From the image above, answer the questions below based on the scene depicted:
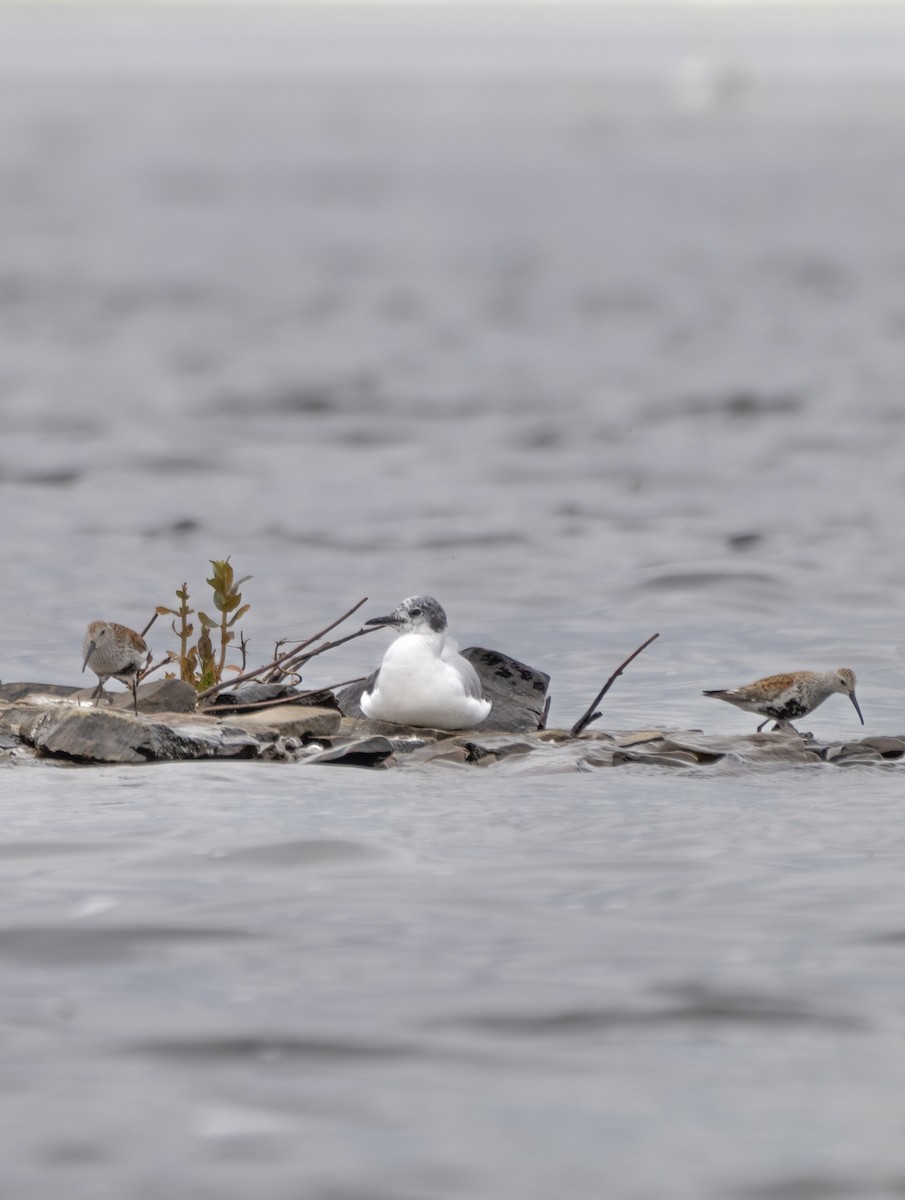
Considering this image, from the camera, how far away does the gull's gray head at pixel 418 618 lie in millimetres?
8625

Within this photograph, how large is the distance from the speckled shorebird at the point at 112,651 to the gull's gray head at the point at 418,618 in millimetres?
1161

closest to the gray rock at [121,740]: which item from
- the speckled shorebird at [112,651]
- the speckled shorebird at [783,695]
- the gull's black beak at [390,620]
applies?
the speckled shorebird at [112,651]

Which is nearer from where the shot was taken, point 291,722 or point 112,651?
point 291,722

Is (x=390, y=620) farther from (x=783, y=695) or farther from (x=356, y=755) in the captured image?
(x=783, y=695)

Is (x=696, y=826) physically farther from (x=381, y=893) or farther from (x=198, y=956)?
(x=198, y=956)

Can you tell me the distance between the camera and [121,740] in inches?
305

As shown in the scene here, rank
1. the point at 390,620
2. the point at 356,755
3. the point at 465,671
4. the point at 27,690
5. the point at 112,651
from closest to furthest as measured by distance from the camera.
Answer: the point at 356,755
the point at 112,651
the point at 465,671
the point at 390,620
the point at 27,690

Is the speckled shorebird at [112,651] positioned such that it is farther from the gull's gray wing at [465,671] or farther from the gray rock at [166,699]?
the gull's gray wing at [465,671]

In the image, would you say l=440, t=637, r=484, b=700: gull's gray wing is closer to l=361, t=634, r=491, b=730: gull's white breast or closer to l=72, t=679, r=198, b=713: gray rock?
l=361, t=634, r=491, b=730: gull's white breast

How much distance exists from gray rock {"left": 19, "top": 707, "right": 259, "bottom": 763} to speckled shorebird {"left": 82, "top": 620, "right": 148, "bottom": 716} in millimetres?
486

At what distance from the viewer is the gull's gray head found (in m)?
8.62

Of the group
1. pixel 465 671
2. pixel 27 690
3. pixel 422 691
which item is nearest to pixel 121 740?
pixel 422 691

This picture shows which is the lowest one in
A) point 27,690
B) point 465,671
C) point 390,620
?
point 27,690

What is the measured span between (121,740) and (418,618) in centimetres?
159
